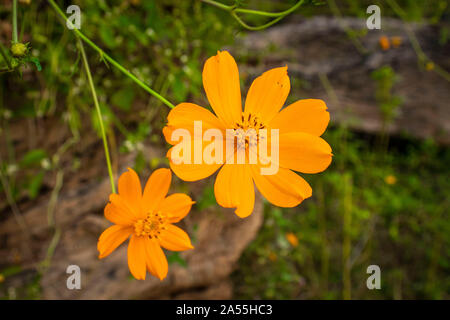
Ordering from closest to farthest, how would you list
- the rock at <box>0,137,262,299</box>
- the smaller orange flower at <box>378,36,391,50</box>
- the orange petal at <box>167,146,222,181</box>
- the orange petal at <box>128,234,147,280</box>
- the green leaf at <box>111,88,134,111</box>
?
the orange petal at <box>167,146,222,181</box>, the orange petal at <box>128,234,147,280</box>, the rock at <box>0,137,262,299</box>, the green leaf at <box>111,88,134,111</box>, the smaller orange flower at <box>378,36,391,50</box>

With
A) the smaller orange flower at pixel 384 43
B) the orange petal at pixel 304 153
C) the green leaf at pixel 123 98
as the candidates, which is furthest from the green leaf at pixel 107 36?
the smaller orange flower at pixel 384 43

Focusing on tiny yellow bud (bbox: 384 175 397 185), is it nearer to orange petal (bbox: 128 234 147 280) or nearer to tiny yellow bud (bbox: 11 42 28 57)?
orange petal (bbox: 128 234 147 280)

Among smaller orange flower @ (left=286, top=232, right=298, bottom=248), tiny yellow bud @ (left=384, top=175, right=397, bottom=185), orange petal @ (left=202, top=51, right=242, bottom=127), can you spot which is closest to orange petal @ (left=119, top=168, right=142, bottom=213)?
orange petal @ (left=202, top=51, right=242, bottom=127)

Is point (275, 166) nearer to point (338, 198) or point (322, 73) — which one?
point (338, 198)

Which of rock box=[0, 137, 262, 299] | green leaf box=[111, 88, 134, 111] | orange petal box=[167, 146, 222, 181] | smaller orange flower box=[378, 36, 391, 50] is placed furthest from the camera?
smaller orange flower box=[378, 36, 391, 50]

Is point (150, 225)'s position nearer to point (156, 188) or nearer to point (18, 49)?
point (156, 188)

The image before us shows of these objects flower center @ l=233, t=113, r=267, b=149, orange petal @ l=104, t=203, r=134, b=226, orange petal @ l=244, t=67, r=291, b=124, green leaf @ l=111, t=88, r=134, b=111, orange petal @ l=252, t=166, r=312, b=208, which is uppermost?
green leaf @ l=111, t=88, r=134, b=111

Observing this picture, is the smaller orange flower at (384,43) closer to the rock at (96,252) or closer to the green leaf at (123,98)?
the rock at (96,252)
